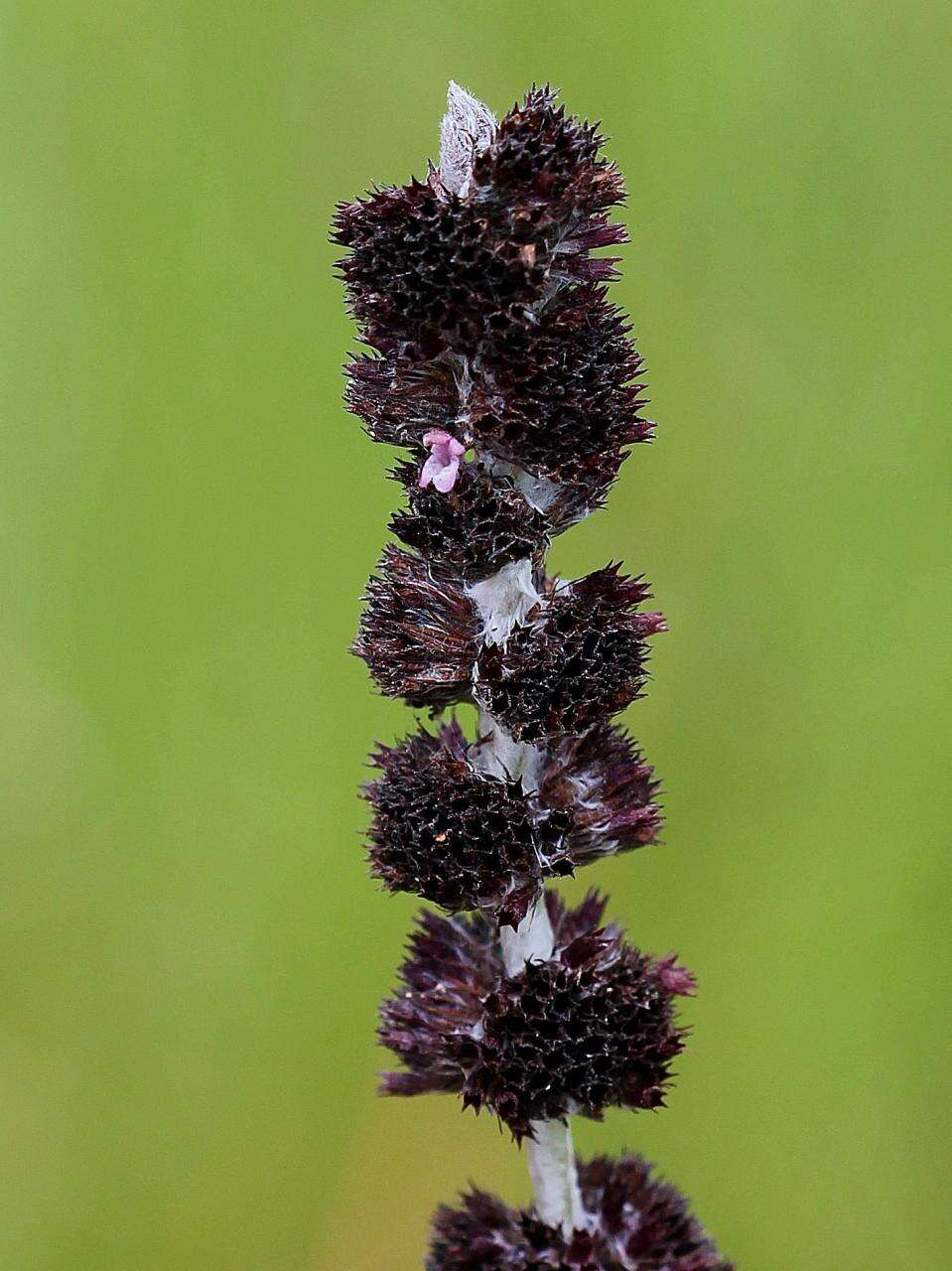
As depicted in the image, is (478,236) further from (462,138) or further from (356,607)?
(356,607)

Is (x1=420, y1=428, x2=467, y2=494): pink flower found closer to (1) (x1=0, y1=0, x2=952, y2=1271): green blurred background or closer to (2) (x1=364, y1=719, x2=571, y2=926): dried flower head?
(2) (x1=364, y1=719, x2=571, y2=926): dried flower head

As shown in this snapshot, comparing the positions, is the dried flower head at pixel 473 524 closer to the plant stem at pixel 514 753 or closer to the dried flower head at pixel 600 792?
the plant stem at pixel 514 753

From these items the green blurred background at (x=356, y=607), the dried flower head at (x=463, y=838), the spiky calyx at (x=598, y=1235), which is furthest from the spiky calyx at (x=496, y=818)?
the green blurred background at (x=356, y=607)

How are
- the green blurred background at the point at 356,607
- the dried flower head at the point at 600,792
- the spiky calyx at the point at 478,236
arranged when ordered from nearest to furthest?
the spiky calyx at the point at 478,236 → the dried flower head at the point at 600,792 → the green blurred background at the point at 356,607

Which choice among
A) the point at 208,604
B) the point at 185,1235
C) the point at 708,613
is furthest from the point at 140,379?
the point at 185,1235

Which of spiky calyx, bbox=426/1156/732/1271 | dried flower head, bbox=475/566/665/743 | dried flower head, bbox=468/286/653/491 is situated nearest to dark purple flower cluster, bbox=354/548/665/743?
dried flower head, bbox=475/566/665/743
